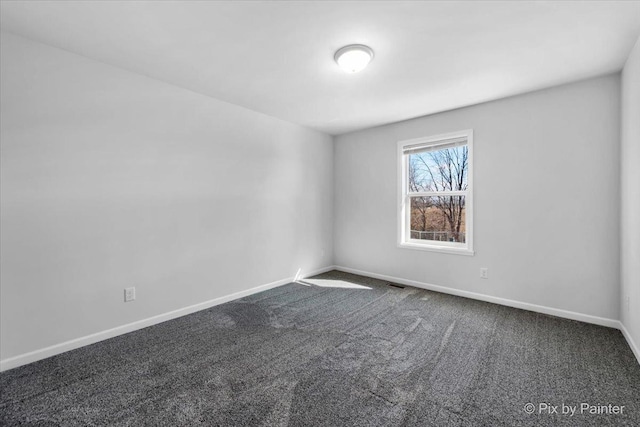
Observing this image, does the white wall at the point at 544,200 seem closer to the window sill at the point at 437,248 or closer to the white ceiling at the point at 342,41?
the window sill at the point at 437,248

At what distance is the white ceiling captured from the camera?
6.12 ft

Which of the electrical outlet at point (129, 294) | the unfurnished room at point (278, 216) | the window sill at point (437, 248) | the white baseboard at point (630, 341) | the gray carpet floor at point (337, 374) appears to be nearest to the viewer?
the gray carpet floor at point (337, 374)

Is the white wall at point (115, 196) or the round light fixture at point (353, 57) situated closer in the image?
the white wall at point (115, 196)

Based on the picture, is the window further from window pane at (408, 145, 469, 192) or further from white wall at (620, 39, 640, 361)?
white wall at (620, 39, 640, 361)

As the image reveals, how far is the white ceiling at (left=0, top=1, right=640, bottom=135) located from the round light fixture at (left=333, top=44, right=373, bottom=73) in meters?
→ 0.06

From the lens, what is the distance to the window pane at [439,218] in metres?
3.83

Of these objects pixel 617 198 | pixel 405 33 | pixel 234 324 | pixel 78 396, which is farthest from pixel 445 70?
pixel 78 396

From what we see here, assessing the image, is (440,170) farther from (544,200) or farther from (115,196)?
(115,196)

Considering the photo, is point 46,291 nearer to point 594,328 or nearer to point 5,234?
point 5,234

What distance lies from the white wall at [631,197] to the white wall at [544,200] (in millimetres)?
152

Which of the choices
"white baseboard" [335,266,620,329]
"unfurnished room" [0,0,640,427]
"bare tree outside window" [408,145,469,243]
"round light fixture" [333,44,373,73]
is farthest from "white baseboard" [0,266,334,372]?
"round light fixture" [333,44,373,73]

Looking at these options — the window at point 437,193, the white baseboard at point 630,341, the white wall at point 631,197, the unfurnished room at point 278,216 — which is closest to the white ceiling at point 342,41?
the unfurnished room at point 278,216

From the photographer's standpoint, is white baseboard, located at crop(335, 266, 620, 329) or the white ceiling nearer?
the white ceiling

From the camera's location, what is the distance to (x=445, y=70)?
2654 millimetres
